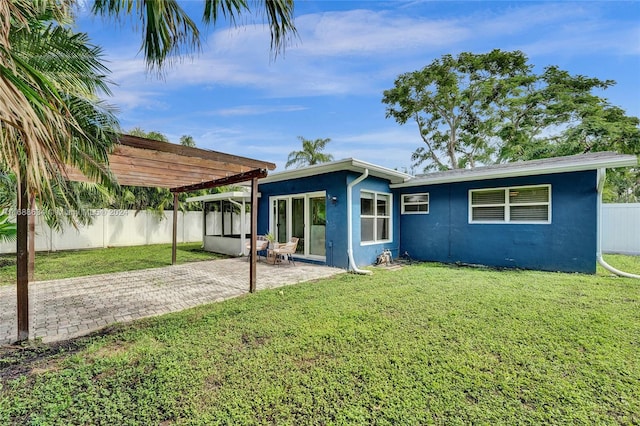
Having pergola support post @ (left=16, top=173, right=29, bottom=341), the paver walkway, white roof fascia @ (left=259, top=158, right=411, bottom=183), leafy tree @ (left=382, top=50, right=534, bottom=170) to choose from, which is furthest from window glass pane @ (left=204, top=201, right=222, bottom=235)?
leafy tree @ (left=382, top=50, right=534, bottom=170)

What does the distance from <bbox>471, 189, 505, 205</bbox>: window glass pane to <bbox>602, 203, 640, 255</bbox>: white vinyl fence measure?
6.77m

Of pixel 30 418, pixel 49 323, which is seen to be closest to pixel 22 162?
pixel 30 418

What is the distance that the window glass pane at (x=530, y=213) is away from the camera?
784 cm

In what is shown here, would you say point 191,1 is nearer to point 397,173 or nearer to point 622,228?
point 397,173

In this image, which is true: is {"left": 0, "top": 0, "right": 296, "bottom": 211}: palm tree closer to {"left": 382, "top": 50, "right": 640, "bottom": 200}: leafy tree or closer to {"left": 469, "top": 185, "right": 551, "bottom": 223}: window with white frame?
{"left": 469, "top": 185, "right": 551, "bottom": 223}: window with white frame

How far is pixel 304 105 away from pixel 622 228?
14313mm

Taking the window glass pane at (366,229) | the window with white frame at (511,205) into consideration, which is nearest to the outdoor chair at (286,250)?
the window glass pane at (366,229)

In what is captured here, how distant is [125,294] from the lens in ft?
18.7

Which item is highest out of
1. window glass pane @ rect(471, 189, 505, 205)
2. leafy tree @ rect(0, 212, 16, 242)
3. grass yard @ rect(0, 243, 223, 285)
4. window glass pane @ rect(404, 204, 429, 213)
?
window glass pane @ rect(471, 189, 505, 205)

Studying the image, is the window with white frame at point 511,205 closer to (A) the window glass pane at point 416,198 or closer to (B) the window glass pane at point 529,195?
(B) the window glass pane at point 529,195

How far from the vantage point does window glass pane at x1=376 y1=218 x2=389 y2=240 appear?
31.7ft

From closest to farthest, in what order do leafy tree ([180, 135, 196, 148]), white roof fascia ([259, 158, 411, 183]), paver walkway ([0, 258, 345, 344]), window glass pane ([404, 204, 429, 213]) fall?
paver walkway ([0, 258, 345, 344]) → white roof fascia ([259, 158, 411, 183]) → window glass pane ([404, 204, 429, 213]) → leafy tree ([180, 135, 196, 148])

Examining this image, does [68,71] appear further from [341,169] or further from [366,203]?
[366,203]

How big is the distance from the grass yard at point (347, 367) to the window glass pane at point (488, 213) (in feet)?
12.6
